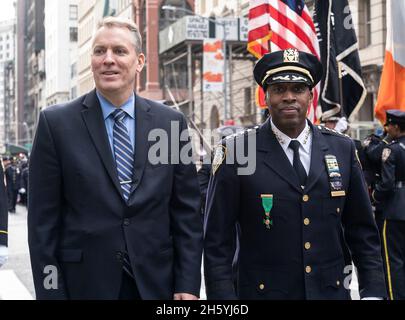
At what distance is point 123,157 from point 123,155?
1cm

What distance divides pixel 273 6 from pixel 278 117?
17.6ft

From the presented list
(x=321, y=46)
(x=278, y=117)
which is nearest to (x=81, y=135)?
(x=278, y=117)

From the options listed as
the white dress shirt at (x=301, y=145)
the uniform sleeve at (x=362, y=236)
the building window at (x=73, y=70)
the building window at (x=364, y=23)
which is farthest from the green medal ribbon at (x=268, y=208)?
the building window at (x=73, y=70)

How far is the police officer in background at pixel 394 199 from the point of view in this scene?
7656mm

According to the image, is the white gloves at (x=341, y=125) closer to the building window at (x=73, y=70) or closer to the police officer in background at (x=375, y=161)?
the police officer in background at (x=375, y=161)

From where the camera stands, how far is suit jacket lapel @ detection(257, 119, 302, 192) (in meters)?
3.86

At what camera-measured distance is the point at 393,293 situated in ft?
24.7

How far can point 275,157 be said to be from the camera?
12.9 feet

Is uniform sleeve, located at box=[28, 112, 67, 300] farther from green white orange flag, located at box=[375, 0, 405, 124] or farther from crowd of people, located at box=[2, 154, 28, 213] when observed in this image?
crowd of people, located at box=[2, 154, 28, 213]

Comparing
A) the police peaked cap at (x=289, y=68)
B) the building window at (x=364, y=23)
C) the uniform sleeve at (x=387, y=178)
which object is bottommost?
the uniform sleeve at (x=387, y=178)

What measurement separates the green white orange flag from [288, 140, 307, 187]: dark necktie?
12.9 feet

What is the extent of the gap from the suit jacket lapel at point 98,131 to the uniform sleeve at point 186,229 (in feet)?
1.12

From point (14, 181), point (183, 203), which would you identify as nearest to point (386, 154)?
point (183, 203)

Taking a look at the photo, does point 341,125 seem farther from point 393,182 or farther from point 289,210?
point 289,210
